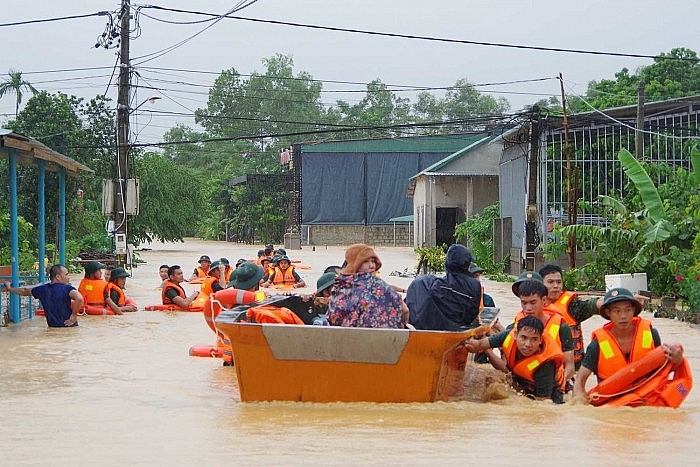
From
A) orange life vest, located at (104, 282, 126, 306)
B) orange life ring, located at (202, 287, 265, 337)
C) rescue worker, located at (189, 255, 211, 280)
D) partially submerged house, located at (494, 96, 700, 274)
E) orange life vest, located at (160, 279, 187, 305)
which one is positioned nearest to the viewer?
orange life ring, located at (202, 287, 265, 337)

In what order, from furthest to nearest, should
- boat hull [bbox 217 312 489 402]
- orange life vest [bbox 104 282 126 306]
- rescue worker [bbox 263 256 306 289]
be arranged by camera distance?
rescue worker [bbox 263 256 306 289] < orange life vest [bbox 104 282 126 306] < boat hull [bbox 217 312 489 402]

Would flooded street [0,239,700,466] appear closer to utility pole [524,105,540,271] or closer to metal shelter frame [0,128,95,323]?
metal shelter frame [0,128,95,323]

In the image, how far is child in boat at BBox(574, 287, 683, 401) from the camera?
26.4 ft

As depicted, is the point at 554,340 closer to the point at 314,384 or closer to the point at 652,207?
the point at 314,384

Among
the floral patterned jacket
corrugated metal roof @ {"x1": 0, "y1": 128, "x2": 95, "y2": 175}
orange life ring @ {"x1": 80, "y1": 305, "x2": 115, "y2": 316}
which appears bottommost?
orange life ring @ {"x1": 80, "y1": 305, "x2": 115, "y2": 316}

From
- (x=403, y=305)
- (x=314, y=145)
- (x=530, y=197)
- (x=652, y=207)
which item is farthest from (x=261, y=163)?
(x=403, y=305)

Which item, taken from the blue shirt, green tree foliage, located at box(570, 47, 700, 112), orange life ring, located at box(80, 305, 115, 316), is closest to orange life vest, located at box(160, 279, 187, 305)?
orange life ring, located at box(80, 305, 115, 316)

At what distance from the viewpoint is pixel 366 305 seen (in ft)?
28.4

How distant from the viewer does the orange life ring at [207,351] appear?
12.5 m

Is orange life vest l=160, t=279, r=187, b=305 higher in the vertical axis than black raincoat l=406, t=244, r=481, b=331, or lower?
lower

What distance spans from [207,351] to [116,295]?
6304 mm

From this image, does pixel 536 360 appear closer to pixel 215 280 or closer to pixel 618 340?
pixel 618 340

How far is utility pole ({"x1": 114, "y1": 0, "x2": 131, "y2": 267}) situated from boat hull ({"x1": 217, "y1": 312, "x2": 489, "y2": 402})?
20.6 m

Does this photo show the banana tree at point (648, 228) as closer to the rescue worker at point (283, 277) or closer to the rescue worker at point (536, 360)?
the rescue worker at point (283, 277)
